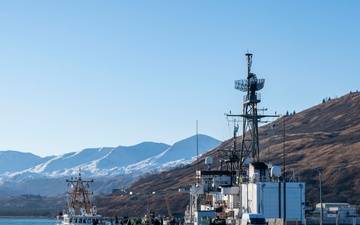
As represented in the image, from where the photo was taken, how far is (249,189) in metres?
77.6

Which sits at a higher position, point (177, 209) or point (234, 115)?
point (234, 115)

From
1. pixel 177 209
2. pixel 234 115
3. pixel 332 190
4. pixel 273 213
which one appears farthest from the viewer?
pixel 177 209

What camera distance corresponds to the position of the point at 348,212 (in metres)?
119

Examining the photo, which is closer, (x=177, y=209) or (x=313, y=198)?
(x=313, y=198)

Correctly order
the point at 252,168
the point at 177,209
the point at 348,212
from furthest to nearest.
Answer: the point at 177,209 → the point at 348,212 → the point at 252,168

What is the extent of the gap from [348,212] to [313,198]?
50.9m

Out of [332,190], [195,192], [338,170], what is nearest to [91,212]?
[195,192]

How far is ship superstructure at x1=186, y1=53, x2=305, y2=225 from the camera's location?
7519cm

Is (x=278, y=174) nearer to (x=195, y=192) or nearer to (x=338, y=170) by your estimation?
(x=195, y=192)

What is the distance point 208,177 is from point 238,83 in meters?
12.2

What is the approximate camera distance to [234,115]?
95.8 metres

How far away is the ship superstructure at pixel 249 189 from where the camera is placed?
75.2 meters

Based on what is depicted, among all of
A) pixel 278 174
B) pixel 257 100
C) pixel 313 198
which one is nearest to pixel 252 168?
pixel 278 174

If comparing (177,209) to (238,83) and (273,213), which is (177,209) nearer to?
(238,83)
